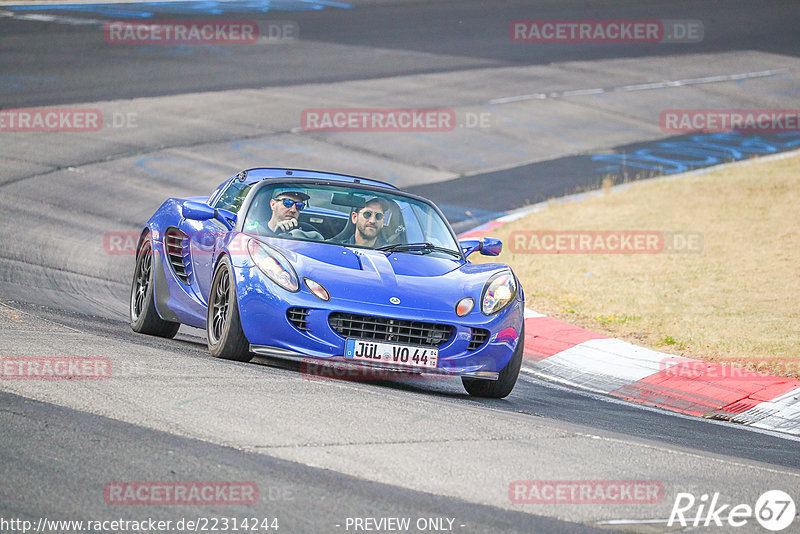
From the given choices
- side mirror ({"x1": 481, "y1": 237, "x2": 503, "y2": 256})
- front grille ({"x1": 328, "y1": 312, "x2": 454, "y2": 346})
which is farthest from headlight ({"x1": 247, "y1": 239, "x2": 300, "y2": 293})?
side mirror ({"x1": 481, "y1": 237, "x2": 503, "y2": 256})

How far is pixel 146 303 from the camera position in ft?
30.2

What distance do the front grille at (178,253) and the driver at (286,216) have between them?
86cm

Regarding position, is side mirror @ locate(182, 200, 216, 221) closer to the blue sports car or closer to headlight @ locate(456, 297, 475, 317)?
the blue sports car

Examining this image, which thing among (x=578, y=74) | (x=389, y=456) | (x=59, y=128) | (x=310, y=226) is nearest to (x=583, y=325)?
(x=310, y=226)

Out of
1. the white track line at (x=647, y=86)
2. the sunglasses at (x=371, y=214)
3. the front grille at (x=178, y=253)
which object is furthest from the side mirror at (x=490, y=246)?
the white track line at (x=647, y=86)

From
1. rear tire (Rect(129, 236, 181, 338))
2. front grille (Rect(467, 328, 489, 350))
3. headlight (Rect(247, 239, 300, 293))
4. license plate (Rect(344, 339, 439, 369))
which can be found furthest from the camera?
rear tire (Rect(129, 236, 181, 338))

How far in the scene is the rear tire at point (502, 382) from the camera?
7883 mm

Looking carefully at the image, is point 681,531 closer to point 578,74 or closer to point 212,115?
point 212,115

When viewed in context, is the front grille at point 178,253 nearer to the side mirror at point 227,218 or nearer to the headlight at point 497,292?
the side mirror at point 227,218

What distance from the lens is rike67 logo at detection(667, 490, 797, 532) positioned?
5.07 metres

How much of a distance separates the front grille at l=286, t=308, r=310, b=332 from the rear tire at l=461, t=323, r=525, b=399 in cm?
125

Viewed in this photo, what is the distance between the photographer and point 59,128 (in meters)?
19.5

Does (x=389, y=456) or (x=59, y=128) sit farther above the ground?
(x=59, y=128)

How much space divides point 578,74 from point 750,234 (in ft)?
44.1
